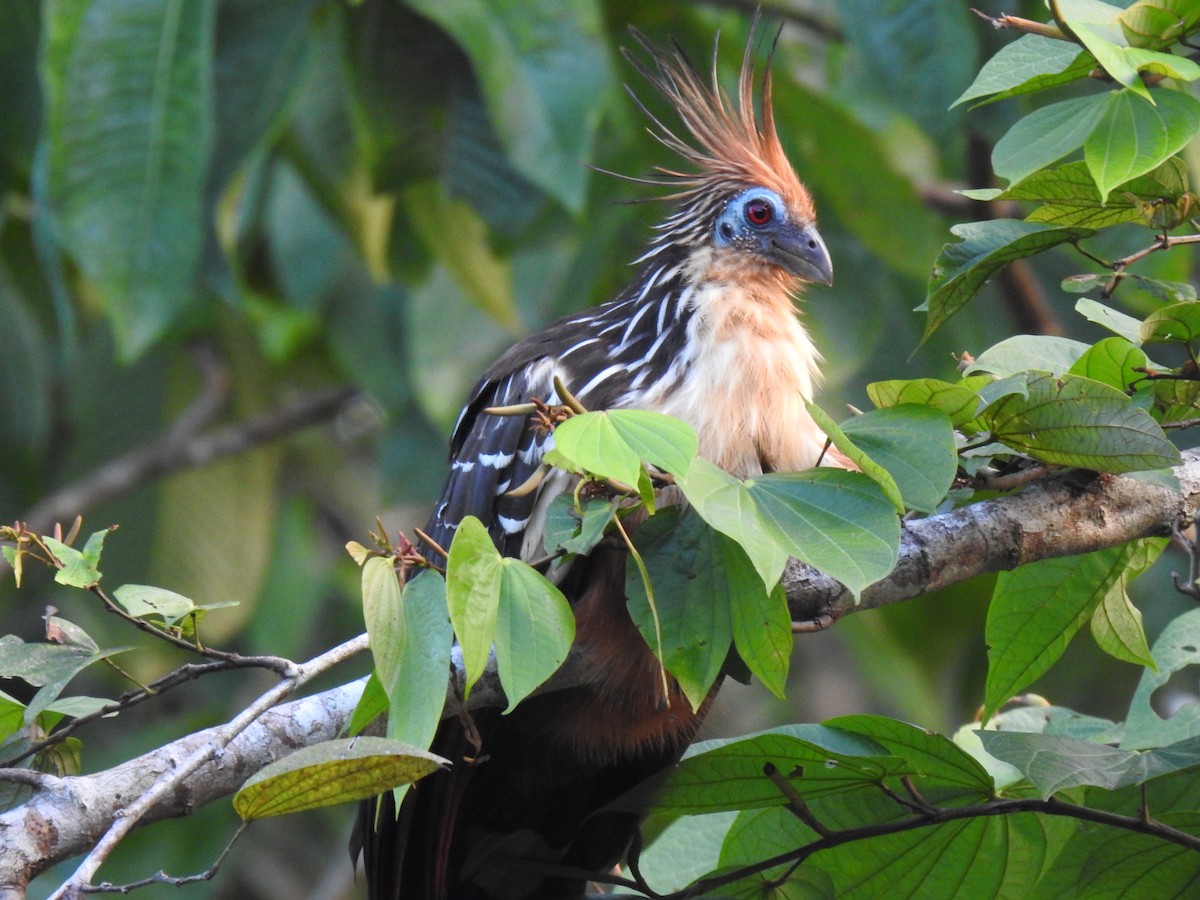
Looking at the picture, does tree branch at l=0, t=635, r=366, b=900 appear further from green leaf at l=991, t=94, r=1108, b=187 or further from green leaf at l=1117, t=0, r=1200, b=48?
green leaf at l=1117, t=0, r=1200, b=48

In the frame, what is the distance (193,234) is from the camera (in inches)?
150

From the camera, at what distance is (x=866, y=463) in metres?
1.68

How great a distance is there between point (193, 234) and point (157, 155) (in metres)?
0.23

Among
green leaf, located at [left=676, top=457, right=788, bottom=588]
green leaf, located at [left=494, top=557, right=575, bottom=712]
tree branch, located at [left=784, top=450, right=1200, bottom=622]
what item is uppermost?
green leaf, located at [left=676, top=457, right=788, bottom=588]

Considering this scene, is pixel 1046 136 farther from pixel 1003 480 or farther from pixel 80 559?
pixel 80 559

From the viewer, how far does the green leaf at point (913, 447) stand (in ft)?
5.63

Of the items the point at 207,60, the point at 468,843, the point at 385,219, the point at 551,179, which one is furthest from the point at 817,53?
the point at 468,843

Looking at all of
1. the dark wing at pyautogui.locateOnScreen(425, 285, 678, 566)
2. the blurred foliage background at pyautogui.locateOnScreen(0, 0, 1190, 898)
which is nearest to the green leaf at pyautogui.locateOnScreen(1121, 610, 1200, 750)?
the blurred foliage background at pyautogui.locateOnScreen(0, 0, 1190, 898)

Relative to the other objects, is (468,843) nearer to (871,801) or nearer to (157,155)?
(871,801)

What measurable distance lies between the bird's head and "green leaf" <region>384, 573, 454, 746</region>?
1502 millimetres

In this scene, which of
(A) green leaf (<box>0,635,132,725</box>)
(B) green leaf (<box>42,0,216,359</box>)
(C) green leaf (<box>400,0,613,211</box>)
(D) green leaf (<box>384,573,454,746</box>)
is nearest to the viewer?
(D) green leaf (<box>384,573,454,746</box>)

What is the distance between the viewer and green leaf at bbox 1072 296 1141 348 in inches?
77.0

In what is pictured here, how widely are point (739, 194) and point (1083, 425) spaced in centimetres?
136

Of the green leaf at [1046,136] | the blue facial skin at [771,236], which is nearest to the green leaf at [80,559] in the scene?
the green leaf at [1046,136]
